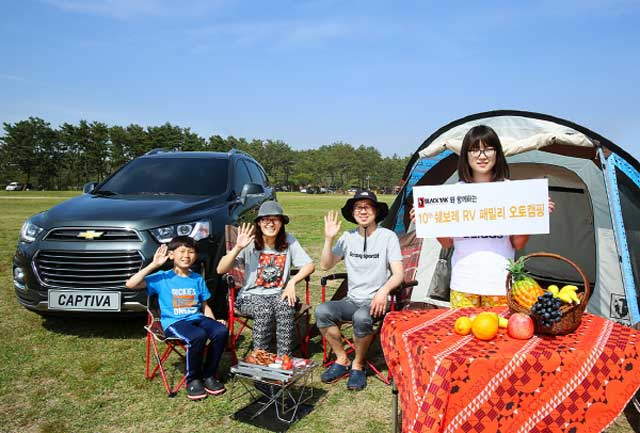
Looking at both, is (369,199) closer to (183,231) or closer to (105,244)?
(183,231)

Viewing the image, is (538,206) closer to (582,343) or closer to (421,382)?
(582,343)

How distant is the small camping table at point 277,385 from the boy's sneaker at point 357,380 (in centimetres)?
31

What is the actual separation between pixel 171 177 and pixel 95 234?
1.43 metres

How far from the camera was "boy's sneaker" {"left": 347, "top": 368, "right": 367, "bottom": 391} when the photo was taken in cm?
331

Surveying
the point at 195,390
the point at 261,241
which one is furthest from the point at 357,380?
the point at 261,241

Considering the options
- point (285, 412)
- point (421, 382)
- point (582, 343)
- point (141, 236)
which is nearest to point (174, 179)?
point (141, 236)

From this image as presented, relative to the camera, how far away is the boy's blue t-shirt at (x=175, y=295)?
11.1 feet

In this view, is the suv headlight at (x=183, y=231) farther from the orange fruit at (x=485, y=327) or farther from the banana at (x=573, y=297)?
the banana at (x=573, y=297)

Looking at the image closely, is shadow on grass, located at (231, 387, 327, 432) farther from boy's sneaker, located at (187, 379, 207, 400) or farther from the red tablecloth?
the red tablecloth

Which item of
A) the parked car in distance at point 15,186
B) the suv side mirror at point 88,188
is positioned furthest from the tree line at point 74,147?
the suv side mirror at point 88,188

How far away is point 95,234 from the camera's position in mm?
3947

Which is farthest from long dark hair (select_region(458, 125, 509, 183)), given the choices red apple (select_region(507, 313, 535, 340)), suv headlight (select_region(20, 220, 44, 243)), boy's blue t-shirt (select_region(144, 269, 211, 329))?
suv headlight (select_region(20, 220, 44, 243))

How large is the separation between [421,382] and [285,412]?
51.1 inches

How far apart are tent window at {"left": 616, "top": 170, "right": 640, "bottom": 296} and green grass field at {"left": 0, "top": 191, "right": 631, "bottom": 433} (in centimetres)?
185
